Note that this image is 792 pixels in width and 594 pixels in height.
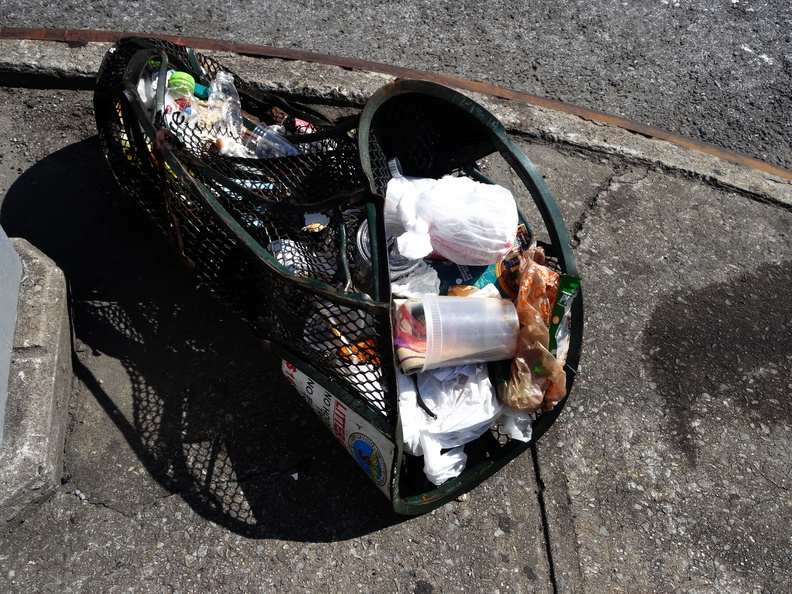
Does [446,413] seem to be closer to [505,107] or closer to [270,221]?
[270,221]

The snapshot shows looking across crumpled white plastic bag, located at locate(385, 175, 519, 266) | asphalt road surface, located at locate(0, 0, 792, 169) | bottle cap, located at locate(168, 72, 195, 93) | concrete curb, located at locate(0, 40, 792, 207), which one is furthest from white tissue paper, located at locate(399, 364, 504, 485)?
asphalt road surface, located at locate(0, 0, 792, 169)

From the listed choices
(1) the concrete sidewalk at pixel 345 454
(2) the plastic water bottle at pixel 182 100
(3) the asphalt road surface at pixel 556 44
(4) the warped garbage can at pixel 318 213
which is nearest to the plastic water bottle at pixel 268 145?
(4) the warped garbage can at pixel 318 213

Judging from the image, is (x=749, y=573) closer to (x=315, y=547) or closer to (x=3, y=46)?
(x=315, y=547)

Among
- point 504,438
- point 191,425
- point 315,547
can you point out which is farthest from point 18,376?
point 504,438

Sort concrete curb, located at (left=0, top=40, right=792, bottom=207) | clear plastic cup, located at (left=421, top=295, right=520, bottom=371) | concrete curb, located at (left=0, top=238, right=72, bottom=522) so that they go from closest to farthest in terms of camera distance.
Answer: concrete curb, located at (left=0, top=238, right=72, bottom=522)
clear plastic cup, located at (left=421, top=295, right=520, bottom=371)
concrete curb, located at (left=0, top=40, right=792, bottom=207)

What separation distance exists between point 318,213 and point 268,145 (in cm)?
50

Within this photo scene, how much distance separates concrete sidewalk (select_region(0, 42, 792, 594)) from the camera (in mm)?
2047

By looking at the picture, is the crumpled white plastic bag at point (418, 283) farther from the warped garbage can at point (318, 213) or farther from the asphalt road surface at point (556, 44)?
the asphalt road surface at point (556, 44)

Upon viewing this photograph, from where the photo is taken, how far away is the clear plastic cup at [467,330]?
81.0 inches

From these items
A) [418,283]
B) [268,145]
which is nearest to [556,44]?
[268,145]

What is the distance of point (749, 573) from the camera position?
87.1 inches

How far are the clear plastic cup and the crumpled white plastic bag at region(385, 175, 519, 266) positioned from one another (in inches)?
7.0

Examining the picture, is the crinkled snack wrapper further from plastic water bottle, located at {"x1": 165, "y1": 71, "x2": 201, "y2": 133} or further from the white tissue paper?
plastic water bottle, located at {"x1": 165, "y1": 71, "x2": 201, "y2": 133}

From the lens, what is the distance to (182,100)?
7.95 feet
